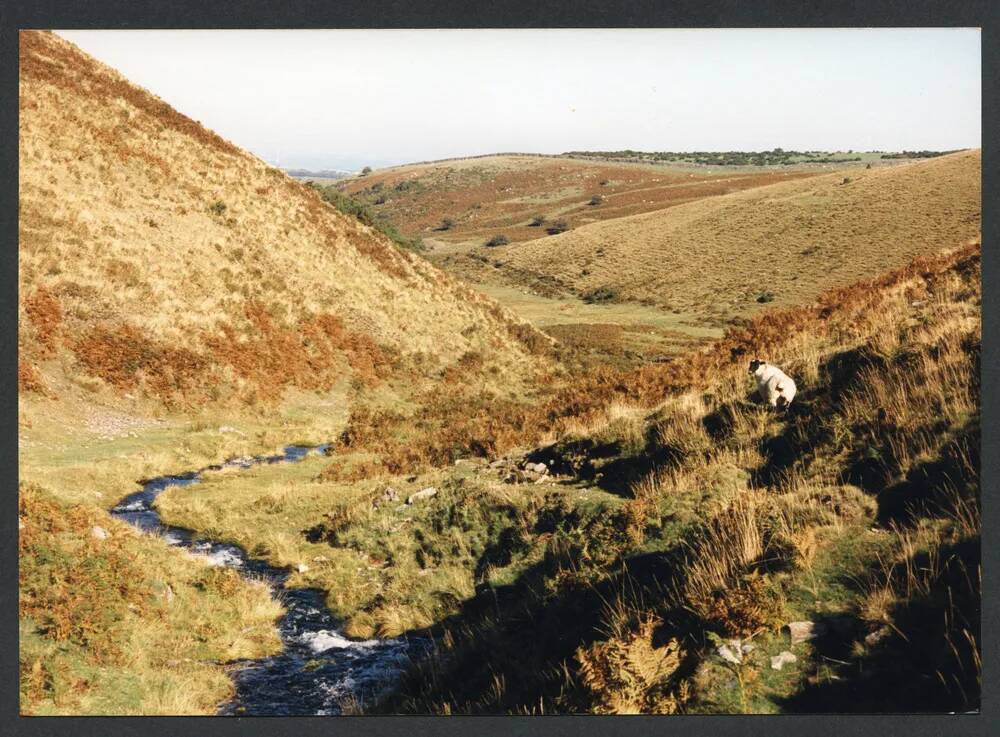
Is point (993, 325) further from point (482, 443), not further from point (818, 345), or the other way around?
point (482, 443)

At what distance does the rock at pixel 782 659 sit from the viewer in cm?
588

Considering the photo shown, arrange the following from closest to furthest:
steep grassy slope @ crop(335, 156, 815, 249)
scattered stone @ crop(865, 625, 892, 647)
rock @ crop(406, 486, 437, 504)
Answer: scattered stone @ crop(865, 625, 892, 647) < rock @ crop(406, 486, 437, 504) < steep grassy slope @ crop(335, 156, 815, 249)

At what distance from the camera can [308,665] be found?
8.49 m

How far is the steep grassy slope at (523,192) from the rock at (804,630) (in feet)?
307

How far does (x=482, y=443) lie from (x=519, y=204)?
119 m

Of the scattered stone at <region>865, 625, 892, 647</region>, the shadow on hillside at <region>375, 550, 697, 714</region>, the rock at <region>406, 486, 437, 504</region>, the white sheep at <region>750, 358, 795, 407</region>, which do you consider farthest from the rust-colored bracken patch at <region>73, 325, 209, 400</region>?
the scattered stone at <region>865, 625, 892, 647</region>

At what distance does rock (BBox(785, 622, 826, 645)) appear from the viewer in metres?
5.98

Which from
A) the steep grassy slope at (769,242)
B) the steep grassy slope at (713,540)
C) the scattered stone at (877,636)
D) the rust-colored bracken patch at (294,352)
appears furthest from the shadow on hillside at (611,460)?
the steep grassy slope at (769,242)

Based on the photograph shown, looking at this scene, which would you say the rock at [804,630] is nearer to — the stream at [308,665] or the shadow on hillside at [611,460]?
the shadow on hillside at [611,460]

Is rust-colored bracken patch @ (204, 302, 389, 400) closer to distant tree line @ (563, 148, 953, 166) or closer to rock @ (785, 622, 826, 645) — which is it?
rock @ (785, 622, 826, 645)

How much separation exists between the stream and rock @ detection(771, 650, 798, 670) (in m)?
4.56

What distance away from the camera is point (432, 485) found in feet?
41.4

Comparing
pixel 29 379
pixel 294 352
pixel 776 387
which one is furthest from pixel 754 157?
pixel 29 379

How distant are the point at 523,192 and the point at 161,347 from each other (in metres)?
125
